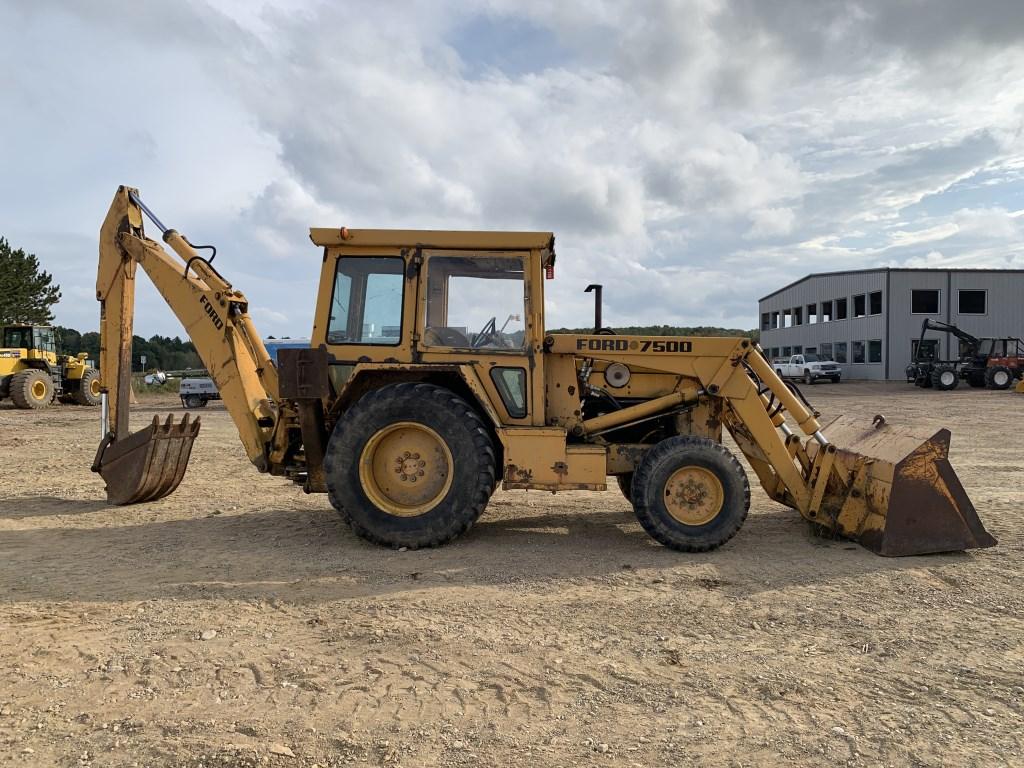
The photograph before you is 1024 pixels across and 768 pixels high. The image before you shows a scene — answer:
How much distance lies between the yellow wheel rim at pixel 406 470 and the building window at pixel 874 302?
3598 centimetres

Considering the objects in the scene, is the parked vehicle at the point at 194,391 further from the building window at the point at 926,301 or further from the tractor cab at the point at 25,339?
the building window at the point at 926,301

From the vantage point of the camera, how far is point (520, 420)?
19.2 feet

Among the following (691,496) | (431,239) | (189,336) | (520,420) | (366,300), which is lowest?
(691,496)

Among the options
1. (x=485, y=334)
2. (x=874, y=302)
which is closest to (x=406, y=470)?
(x=485, y=334)

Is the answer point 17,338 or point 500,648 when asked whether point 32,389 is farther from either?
point 500,648

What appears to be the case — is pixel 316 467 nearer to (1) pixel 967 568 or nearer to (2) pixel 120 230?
(2) pixel 120 230

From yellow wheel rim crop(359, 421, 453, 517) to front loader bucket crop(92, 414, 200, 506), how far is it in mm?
2542

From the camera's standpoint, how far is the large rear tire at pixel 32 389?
72.8 feet

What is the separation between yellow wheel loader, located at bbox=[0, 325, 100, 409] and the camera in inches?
883

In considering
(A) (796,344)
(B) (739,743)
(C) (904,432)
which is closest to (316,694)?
(B) (739,743)

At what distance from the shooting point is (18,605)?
4355mm

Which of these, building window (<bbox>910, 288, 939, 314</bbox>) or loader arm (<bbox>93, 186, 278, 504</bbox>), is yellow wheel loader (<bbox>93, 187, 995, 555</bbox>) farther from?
building window (<bbox>910, 288, 939, 314</bbox>)

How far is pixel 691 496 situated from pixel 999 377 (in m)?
29.8

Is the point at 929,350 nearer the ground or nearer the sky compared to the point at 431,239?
nearer the sky
